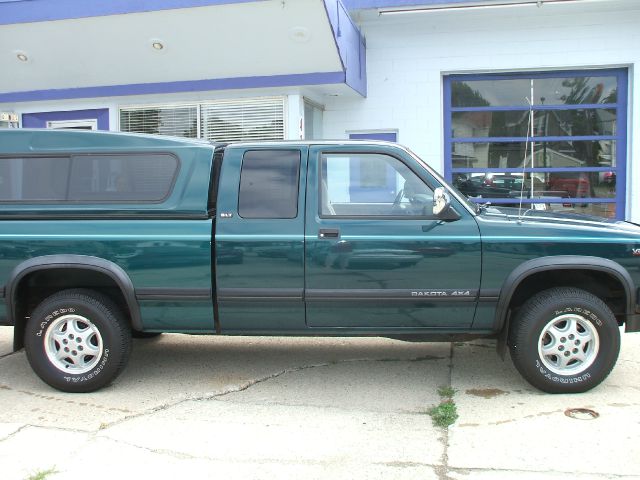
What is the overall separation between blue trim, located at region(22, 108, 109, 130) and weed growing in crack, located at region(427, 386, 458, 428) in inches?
316

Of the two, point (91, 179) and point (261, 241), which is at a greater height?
point (91, 179)

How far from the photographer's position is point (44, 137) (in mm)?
4918

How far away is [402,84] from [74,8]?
5105mm

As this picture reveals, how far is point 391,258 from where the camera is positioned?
453 centimetres

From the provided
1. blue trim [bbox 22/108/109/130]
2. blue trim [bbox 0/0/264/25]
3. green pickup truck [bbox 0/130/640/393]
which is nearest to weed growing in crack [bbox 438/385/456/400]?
green pickup truck [bbox 0/130/640/393]

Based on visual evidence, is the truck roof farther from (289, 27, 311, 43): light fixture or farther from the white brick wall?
the white brick wall

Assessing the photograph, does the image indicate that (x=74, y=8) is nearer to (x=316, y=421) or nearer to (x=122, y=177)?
(x=122, y=177)

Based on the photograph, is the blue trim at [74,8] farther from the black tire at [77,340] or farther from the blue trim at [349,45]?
the black tire at [77,340]

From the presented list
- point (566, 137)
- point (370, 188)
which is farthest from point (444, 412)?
point (566, 137)

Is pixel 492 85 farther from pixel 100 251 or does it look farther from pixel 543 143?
pixel 100 251

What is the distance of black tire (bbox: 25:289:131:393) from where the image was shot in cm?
472

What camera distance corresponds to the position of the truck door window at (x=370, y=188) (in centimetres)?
465

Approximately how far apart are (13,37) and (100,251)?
660cm

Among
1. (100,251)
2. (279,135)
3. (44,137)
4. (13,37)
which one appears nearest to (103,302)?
(100,251)
